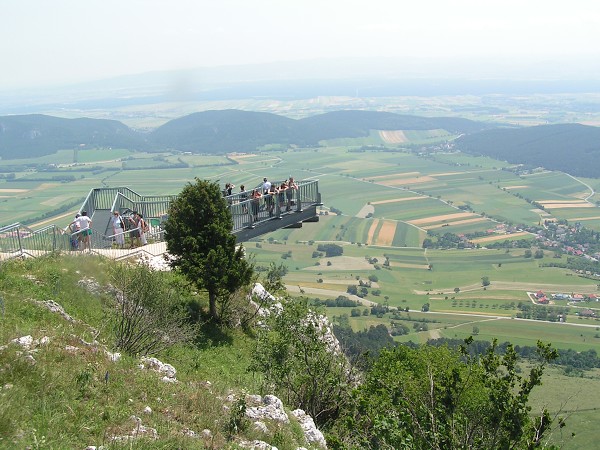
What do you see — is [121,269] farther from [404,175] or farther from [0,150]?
[0,150]

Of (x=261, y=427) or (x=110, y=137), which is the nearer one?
(x=261, y=427)

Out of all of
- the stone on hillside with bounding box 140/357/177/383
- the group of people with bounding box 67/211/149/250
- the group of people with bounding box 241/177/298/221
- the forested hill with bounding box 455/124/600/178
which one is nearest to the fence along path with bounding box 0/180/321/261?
the group of people with bounding box 241/177/298/221

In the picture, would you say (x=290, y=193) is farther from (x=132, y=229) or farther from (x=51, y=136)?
(x=51, y=136)

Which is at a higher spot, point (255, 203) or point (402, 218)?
point (255, 203)

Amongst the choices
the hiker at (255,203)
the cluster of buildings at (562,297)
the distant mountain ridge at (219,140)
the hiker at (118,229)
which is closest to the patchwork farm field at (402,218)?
the cluster of buildings at (562,297)

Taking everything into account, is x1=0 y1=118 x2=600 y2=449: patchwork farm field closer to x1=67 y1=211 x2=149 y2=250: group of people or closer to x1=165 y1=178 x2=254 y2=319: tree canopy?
x1=67 y1=211 x2=149 y2=250: group of people

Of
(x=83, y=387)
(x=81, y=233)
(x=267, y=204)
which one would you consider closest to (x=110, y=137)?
(x=267, y=204)

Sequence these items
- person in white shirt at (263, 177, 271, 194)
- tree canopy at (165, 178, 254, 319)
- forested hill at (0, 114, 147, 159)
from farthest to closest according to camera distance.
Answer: forested hill at (0, 114, 147, 159) → person in white shirt at (263, 177, 271, 194) → tree canopy at (165, 178, 254, 319)
